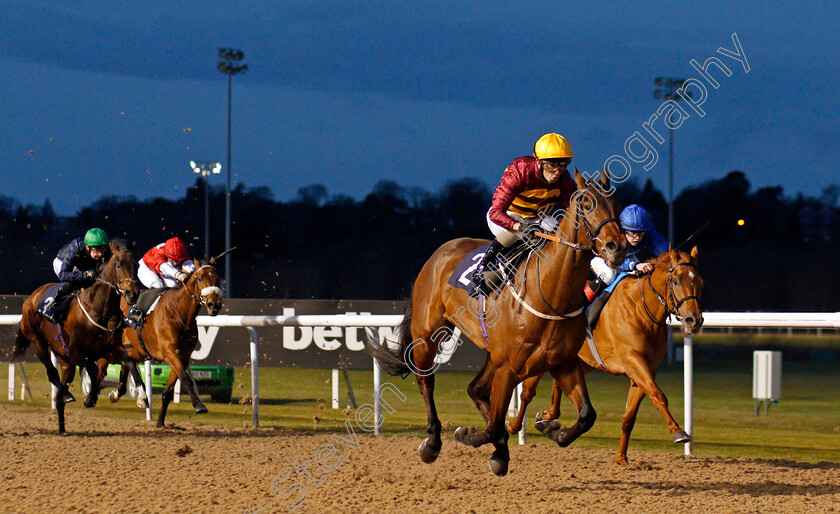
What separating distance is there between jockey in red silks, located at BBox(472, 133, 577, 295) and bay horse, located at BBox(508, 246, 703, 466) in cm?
95

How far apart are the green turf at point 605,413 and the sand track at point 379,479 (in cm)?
89

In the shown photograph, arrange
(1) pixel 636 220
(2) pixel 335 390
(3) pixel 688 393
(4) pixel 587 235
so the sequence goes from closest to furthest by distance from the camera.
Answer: (4) pixel 587 235, (1) pixel 636 220, (3) pixel 688 393, (2) pixel 335 390

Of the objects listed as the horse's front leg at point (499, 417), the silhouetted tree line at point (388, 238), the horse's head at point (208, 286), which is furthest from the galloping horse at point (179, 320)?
the silhouetted tree line at point (388, 238)

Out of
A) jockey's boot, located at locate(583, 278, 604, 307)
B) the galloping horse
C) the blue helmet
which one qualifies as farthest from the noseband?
the blue helmet

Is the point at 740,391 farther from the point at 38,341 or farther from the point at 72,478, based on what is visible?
the point at 72,478

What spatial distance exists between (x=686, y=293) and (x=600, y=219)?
58.0 inches

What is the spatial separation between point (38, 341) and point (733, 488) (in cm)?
607

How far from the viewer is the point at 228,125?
25953 millimetres

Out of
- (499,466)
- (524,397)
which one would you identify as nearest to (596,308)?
(524,397)

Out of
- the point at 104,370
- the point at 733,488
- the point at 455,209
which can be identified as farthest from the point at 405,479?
the point at 455,209

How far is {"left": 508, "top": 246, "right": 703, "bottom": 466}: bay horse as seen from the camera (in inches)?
196

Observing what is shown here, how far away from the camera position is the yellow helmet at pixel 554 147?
14.0 feet

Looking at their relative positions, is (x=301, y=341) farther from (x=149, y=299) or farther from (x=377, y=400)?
(x=377, y=400)

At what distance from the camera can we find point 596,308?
5691 millimetres
